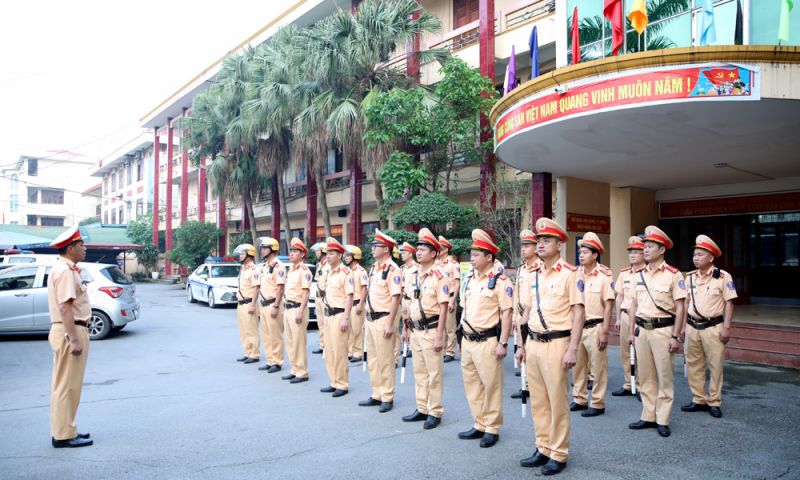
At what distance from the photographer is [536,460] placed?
4.60 m

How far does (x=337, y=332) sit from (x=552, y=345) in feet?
10.5

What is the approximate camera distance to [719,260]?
14406 mm

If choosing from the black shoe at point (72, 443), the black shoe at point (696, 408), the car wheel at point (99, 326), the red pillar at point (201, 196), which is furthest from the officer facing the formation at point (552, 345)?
the red pillar at point (201, 196)

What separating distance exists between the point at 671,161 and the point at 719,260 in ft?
15.2

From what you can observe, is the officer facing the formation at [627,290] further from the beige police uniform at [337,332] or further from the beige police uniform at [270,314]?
the beige police uniform at [270,314]

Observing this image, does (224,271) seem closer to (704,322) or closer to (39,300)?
(39,300)

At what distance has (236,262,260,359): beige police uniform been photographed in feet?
29.4

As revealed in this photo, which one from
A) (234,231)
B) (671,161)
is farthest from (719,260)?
(234,231)

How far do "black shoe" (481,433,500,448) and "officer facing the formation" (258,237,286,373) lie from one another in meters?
4.22

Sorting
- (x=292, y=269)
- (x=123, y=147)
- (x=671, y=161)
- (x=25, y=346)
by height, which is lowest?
(x=25, y=346)

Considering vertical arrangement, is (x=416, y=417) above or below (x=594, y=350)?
below

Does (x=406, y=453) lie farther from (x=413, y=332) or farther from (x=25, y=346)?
(x=25, y=346)

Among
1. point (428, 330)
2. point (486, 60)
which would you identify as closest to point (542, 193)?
point (486, 60)

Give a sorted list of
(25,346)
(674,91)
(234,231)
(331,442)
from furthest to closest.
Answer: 1. (234,231)
2. (25,346)
3. (674,91)
4. (331,442)
